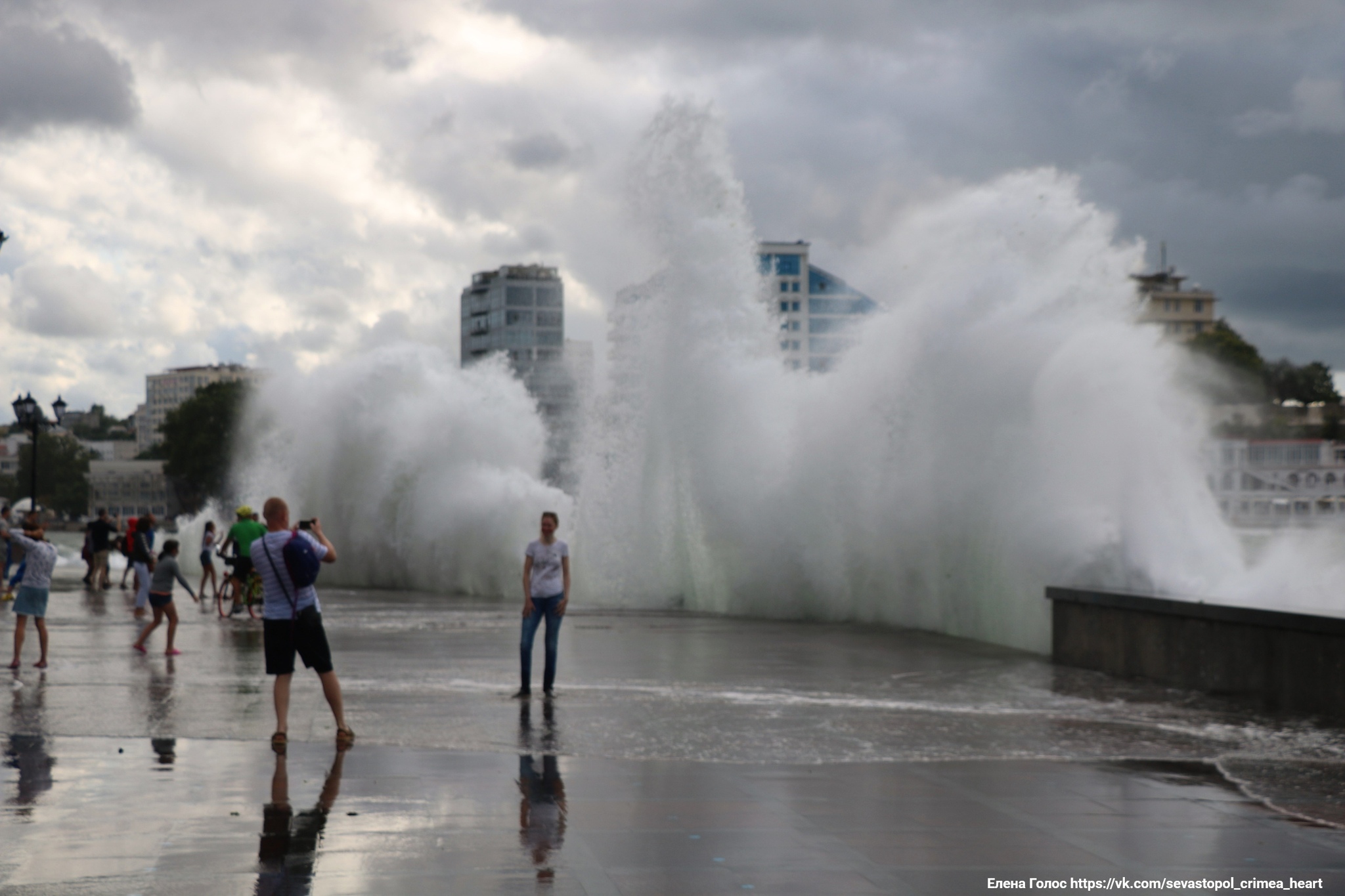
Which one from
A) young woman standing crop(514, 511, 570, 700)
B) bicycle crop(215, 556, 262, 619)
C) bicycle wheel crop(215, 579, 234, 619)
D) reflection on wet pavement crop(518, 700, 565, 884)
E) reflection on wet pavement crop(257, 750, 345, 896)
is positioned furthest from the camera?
bicycle wheel crop(215, 579, 234, 619)

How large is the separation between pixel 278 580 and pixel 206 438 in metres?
99.7

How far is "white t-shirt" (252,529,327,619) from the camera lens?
356 inches

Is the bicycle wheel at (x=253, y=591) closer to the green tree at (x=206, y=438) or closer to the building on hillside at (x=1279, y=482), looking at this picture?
the building on hillside at (x=1279, y=482)

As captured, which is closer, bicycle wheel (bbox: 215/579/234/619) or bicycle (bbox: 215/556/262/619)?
bicycle (bbox: 215/556/262/619)

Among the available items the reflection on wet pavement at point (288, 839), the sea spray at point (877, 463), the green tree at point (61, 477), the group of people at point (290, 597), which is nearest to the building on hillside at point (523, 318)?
the green tree at point (61, 477)

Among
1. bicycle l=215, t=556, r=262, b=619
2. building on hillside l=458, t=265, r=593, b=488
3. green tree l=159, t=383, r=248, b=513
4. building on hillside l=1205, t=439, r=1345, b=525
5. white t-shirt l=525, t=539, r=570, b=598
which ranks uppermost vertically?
building on hillside l=458, t=265, r=593, b=488

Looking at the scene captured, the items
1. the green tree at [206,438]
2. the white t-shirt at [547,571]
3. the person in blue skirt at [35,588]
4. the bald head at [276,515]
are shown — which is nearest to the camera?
the bald head at [276,515]

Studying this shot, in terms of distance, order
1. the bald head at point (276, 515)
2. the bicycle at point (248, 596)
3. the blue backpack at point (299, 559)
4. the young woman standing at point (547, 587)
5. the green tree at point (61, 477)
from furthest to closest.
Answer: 1. the green tree at point (61, 477)
2. the bicycle at point (248, 596)
3. the young woman standing at point (547, 587)
4. the bald head at point (276, 515)
5. the blue backpack at point (299, 559)

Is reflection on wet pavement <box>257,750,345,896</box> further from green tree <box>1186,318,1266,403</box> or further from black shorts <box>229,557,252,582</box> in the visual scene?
green tree <box>1186,318,1266,403</box>

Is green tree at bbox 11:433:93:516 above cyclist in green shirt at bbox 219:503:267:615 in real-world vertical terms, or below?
above

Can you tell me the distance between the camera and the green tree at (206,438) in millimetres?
103562

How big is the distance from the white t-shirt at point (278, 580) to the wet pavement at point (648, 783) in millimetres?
827

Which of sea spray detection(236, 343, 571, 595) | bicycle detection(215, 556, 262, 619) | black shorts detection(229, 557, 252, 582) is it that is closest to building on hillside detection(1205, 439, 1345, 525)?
sea spray detection(236, 343, 571, 595)

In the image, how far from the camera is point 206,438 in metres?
104
